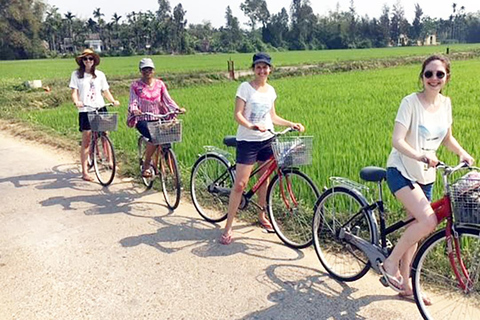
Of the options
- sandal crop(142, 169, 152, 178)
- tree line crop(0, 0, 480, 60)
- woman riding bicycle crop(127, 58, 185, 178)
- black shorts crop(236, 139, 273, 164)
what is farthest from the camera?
tree line crop(0, 0, 480, 60)

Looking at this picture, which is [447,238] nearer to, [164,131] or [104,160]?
[164,131]

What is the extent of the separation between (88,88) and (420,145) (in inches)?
190

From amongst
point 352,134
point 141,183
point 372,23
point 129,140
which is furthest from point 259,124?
point 372,23

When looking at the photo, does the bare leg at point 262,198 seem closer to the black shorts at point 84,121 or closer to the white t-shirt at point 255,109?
the white t-shirt at point 255,109

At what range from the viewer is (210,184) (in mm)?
4996

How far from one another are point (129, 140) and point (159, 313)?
5.93m

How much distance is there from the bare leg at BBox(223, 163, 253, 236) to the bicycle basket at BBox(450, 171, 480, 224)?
192 centimetres

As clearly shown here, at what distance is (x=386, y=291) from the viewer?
3342 millimetres

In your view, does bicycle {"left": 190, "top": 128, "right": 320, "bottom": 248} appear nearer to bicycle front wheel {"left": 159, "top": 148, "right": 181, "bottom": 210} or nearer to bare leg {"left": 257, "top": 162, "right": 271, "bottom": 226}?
bare leg {"left": 257, "top": 162, "right": 271, "bottom": 226}

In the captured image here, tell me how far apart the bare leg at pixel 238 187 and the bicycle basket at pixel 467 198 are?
1916 millimetres

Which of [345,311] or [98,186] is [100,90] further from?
[345,311]

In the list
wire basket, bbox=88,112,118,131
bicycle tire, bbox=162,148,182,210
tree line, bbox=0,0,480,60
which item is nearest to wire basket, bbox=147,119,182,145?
bicycle tire, bbox=162,148,182,210

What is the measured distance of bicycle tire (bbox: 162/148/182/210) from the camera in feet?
Answer: 16.9

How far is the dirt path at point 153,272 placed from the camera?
3.22 meters
